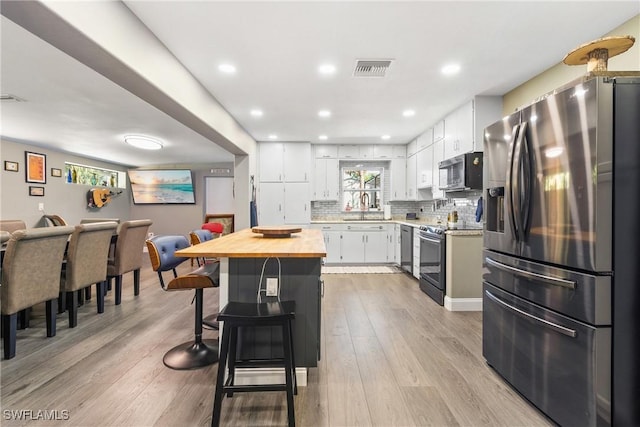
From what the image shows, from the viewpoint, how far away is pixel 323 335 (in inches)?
112

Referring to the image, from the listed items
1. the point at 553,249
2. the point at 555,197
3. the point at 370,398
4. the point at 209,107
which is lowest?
the point at 370,398

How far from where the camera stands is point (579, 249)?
1.48m

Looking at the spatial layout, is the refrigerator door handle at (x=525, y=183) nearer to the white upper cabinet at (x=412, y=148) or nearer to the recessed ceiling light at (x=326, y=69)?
the recessed ceiling light at (x=326, y=69)

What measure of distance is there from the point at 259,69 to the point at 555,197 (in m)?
2.59

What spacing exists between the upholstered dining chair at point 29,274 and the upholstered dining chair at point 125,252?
950 millimetres

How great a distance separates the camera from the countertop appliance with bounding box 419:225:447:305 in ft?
12.3

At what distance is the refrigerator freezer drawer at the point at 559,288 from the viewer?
4.67 ft

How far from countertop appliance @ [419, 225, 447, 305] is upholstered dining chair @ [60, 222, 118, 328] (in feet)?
12.5

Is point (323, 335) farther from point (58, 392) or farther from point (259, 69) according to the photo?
point (259, 69)

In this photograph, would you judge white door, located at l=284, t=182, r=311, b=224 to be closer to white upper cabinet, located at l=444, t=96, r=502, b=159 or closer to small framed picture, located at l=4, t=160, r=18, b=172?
→ white upper cabinet, located at l=444, t=96, r=502, b=159

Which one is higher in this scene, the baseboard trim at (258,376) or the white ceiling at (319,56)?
the white ceiling at (319,56)

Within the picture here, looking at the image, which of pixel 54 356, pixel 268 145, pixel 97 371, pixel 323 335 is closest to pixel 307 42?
pixel 323 335

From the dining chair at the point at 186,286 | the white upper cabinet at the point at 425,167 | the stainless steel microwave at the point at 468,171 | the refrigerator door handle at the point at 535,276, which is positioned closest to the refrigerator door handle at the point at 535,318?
the refrigerator door handle at the point at 535,276

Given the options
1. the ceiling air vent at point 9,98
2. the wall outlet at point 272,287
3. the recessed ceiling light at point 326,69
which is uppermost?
the recessed ceiling light at point 326,69
